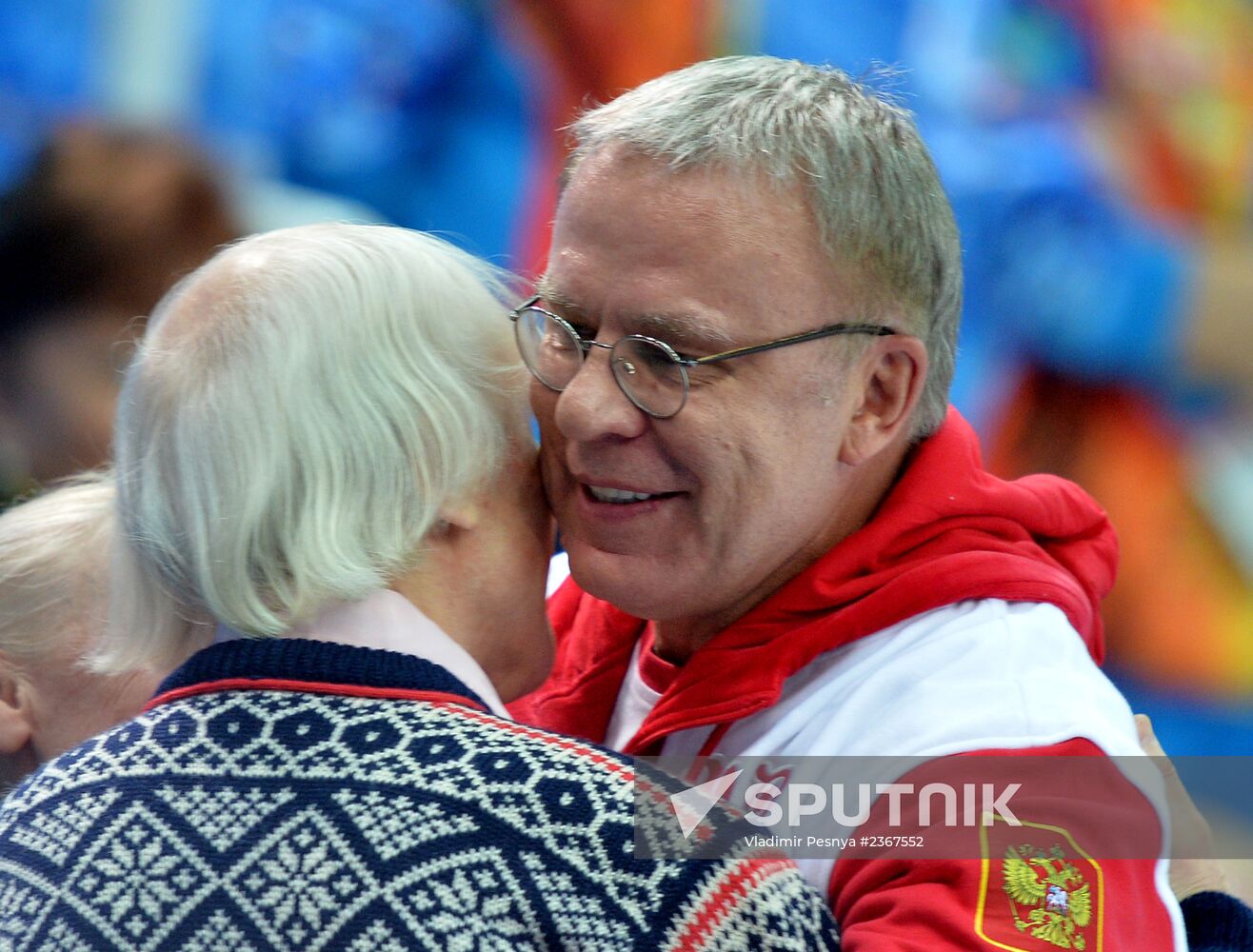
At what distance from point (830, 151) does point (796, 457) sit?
420mm

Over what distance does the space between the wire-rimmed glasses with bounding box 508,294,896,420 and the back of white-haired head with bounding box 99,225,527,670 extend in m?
0.17

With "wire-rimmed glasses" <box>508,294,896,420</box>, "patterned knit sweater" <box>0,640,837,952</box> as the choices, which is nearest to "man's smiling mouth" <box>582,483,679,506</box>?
"wire-rimmed glasses" <box>508,294,896,420</box>

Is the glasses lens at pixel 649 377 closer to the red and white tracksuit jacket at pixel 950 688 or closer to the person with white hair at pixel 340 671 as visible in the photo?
the person with white hair at pixel 340 671

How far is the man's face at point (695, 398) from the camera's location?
1868 millimetres

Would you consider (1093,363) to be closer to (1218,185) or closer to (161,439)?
(1218,185)

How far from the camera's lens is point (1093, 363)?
5.28m

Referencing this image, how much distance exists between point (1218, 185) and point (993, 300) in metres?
1.02

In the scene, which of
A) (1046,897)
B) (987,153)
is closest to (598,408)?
(1046,897)

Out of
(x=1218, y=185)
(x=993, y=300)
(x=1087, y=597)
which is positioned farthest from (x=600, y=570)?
(x=1218, y=185)

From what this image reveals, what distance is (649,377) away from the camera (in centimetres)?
193

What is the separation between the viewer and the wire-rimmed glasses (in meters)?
1.90

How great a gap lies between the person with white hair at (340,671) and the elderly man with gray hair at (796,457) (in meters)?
0.15

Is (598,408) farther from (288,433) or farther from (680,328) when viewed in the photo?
(288,433)

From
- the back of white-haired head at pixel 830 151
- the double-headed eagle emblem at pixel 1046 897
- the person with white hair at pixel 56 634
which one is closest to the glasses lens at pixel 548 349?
the back of white-haired head at pixel 830 151
